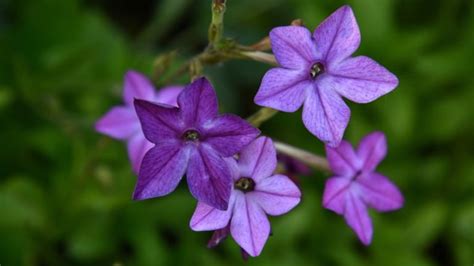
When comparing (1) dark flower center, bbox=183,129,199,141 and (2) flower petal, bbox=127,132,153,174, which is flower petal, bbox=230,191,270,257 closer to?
(1) dark flower center, bbox=183,129,199,141

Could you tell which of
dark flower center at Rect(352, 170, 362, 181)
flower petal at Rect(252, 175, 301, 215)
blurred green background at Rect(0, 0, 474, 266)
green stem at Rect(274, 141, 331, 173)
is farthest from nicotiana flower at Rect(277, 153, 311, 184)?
blurred green background at Rect(0, 0, 474, 266)

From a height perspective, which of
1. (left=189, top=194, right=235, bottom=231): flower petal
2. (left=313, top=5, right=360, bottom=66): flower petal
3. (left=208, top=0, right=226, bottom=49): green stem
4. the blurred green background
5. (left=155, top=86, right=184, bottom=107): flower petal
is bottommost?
the blurred green background

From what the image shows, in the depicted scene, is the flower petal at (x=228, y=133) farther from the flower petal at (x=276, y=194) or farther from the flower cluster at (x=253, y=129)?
the flower petal at (x=276, y=194)

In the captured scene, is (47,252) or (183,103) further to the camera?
(47,252)

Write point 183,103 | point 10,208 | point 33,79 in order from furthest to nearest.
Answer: point 33,79
point 10,208
point 183,103

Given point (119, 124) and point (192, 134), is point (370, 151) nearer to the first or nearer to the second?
point (192, 134)

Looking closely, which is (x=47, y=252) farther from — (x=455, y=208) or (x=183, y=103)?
(x=455, y=208)

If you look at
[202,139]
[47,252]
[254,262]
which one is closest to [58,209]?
[47,252]
